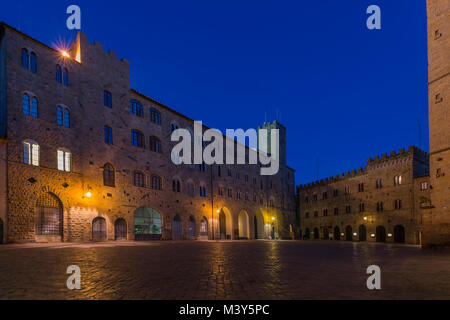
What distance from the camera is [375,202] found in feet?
135

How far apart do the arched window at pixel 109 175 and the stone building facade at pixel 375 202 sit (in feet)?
97.3

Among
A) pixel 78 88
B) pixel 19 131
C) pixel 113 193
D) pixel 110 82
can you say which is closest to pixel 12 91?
pixel 19 131

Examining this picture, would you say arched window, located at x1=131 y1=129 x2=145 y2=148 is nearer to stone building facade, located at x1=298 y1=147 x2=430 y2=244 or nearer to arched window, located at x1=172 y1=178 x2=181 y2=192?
arched window, located at x1=172 y1=178 x2=181 y2=192

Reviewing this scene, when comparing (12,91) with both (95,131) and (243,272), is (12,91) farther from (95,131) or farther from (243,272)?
(243,272)

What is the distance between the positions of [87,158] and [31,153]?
178 inches

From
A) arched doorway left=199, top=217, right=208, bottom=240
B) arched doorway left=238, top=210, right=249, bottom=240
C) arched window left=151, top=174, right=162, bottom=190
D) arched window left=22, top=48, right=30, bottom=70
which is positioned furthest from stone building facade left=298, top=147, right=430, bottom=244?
arched window left=22, top=48, right=30, bottom=70

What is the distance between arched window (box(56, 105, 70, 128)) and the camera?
23286mm

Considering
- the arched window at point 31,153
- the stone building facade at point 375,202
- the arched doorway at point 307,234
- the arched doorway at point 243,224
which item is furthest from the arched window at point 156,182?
the arched doorway at point 307,234

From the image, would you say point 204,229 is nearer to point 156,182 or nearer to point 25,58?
point 156,182

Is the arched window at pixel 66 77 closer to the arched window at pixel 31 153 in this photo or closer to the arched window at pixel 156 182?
the arched window at pixel 31 153

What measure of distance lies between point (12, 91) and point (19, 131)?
2716mm

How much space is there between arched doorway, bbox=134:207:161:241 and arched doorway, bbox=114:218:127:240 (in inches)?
48.9

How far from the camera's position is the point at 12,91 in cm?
2028
